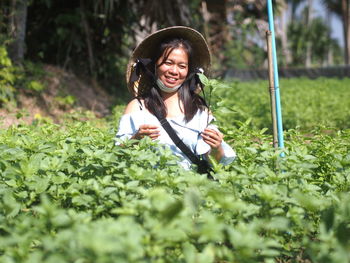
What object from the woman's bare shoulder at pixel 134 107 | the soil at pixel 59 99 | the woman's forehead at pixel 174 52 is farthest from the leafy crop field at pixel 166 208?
the soil at pixel 59 99

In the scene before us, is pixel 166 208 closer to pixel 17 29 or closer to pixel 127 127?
pixel 127 127

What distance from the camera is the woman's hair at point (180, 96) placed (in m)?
2.89

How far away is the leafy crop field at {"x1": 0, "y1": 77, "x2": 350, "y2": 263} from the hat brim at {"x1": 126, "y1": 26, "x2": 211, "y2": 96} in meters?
0.51

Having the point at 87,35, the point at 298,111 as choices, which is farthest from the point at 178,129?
the point at 87,35

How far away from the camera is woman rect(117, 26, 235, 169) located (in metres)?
2.80

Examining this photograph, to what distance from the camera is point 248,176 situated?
6.71 ft

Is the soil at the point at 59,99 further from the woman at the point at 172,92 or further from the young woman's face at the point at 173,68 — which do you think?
the young woman's face at the point at 173,68

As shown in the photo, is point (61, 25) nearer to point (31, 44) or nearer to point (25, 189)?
point (31, 44)

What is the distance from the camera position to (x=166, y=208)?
141 cm

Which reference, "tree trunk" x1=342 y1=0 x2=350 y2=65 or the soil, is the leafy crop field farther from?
"tree trunk" x1=342 y1=0 x2=350 y2=65

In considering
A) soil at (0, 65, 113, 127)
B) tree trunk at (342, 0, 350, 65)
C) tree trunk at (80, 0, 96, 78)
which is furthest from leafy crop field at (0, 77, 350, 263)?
tree trunk at (342, 0, 350, 65)

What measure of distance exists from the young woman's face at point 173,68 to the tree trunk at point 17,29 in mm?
4895

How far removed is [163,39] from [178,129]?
2.08 ft

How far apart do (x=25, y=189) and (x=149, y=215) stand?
34.5 inches
